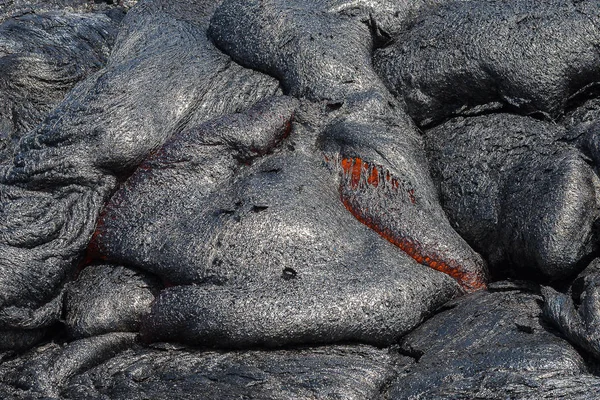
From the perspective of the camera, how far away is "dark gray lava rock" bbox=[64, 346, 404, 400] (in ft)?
12.2

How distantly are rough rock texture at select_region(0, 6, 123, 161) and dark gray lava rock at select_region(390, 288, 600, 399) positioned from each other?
2.78m

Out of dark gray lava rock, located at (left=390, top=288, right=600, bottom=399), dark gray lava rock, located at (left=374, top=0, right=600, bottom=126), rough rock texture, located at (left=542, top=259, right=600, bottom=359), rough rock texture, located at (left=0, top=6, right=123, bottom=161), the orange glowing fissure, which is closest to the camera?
dark gray lava rock, located at (left=390, top=288, right=600, bottom=399)

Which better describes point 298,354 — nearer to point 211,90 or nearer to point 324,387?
point 324,387

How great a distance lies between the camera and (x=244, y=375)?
3.81 metres

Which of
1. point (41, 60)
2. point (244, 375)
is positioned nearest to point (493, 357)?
point (244, 375)

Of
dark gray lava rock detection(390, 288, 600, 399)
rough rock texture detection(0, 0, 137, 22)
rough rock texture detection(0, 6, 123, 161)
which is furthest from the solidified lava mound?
rough rock texture detection(0, 0, 137, 22)

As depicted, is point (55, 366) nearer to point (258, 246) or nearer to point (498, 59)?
point (258, 246)

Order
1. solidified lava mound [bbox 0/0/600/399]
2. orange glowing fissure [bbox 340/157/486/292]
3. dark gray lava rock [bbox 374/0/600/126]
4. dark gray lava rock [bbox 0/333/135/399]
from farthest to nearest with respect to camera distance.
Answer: dark gray lava rock [bbox 374/0/600/126]
orange glowing fissure [bbox 340/157/486/292]
dark gray lava rock [bbox 0/333/135/399]
solidified lava mound [bbox 0/0/600/399]

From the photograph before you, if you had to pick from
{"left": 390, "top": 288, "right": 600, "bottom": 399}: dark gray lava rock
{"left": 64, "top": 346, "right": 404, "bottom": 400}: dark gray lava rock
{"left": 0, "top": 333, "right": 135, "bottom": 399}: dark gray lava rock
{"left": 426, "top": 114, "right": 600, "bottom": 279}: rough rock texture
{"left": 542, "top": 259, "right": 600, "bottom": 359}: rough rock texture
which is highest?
{"left": 426, "top": 114, "right": 600, "bottom": 279}: rough rock texture

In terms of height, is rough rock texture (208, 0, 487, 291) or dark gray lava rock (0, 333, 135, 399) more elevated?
rough rock texture (208, 0, 487, 291)

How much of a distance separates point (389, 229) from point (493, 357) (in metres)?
0.95

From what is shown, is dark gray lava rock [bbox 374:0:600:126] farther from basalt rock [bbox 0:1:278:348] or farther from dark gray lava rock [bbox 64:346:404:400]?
dark gray lava rock [bbox 64:346:404:400]

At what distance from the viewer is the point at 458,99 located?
188 inches

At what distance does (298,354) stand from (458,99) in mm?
1736
